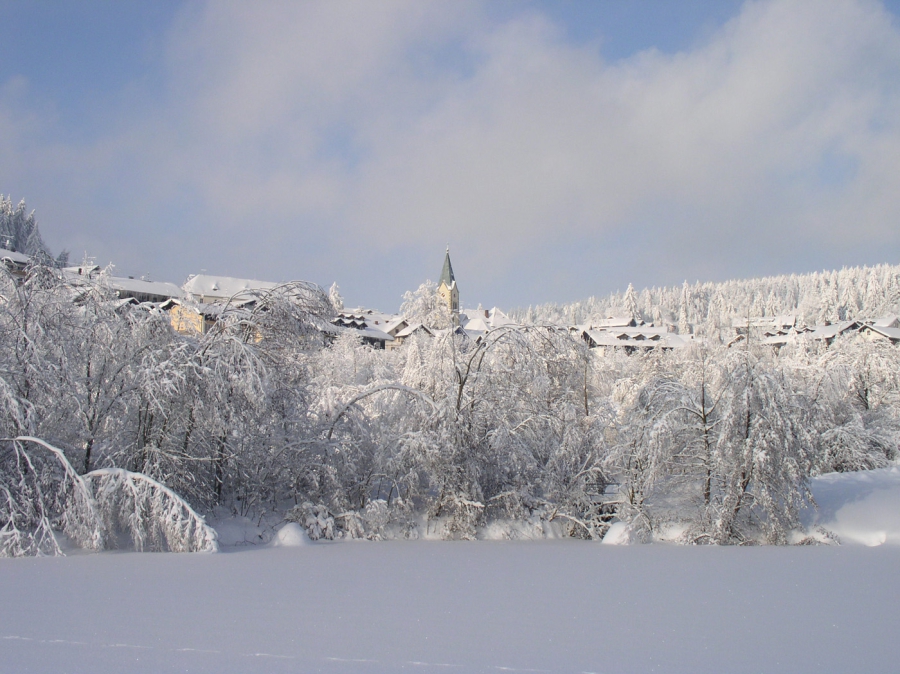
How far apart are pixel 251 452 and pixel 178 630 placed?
8.85m

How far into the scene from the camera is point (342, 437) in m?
16.4

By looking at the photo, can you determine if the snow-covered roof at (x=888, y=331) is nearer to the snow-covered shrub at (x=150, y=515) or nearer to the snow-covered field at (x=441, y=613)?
the snow-covered field at (x=441, y=613)

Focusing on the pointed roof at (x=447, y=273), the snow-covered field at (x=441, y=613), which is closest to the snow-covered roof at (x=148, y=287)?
the pointed roof at (x=447, y=273)

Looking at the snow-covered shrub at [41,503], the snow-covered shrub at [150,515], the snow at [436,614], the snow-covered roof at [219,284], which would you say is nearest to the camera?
the snow at [436,614]

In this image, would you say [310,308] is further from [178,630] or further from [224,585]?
[178,630]

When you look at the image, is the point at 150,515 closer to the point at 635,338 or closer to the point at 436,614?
the point at 436,614

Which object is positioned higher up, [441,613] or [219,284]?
[219,284]

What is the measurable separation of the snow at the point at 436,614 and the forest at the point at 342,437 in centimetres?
224

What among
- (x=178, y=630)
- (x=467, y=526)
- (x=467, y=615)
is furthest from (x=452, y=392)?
(x=178, y=630)

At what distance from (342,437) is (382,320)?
225 feet

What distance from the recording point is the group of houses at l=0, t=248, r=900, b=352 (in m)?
15.5

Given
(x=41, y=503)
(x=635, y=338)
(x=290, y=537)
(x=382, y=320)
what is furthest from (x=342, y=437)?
(x=635, y=338)

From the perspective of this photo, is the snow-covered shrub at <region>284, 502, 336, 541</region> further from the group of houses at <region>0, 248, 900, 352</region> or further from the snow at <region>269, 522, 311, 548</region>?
the group of houses at <region>0, 248, 900, 352</region>

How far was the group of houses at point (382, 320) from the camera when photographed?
51.0 ft
